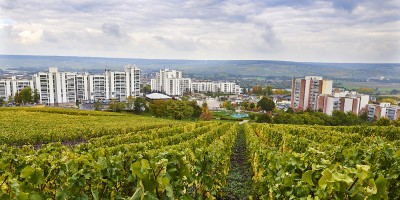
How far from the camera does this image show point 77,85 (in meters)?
103

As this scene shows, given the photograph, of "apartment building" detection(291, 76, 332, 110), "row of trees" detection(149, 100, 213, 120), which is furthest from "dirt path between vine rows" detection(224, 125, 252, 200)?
"apartment building" detection(291, 76, 332, 110)

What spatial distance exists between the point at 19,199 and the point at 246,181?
29.1ft

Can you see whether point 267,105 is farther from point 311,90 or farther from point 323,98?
point 311,90

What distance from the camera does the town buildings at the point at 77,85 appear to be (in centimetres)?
9350

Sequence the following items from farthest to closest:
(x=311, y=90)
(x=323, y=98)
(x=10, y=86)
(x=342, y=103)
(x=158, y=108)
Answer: (x=311, y=90), (x=10, y=86), (x=323, y=98), (x=342, y=103), (x=158, y=108)

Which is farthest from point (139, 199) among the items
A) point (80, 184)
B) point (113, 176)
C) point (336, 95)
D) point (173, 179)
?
point (336, 95)

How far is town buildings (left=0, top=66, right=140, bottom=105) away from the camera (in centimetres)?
9350

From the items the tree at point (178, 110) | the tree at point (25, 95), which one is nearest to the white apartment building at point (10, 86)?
the tree at point (25, 95)

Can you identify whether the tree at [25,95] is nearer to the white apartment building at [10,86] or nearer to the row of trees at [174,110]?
the row of trees at [174,110]

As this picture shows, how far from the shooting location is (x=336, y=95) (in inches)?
3782

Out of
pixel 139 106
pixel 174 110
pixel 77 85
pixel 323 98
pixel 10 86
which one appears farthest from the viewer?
pixel 10 86

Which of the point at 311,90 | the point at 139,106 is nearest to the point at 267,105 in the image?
the point at 139,106

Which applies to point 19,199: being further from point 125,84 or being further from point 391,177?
point 125,84

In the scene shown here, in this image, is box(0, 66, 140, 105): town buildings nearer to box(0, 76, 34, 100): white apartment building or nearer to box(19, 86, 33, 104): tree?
→ box(0, 76, 34, 100): white apartment building
